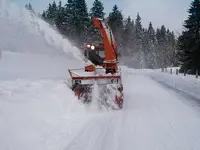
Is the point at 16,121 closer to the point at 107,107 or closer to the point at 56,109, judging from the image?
the point at 56,109

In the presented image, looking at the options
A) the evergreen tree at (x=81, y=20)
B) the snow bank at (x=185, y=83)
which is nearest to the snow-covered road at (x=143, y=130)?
the snow bank at (x=185, y=83)

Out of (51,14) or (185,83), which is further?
(51,14)

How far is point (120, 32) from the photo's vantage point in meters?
77.8

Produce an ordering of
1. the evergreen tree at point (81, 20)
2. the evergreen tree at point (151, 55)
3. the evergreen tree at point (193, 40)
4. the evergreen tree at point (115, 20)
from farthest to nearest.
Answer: the evergreen tree at point (151, 55) → the evergreen tree at point (115, 20) → the evergreen tree at point (81, 20) → the evergreen tree at point (193, 40)

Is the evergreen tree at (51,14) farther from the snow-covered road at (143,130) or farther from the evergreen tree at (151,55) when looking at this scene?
the snow-covered road at (143,130)

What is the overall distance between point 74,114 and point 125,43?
247ft

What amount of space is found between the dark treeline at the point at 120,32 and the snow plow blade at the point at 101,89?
20.9 m

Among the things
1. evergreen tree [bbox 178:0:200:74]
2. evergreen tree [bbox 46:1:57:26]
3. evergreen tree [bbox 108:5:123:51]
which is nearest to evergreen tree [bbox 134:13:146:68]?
evergreen tree [bbox 108:5:123:51]

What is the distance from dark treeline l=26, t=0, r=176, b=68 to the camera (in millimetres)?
56219

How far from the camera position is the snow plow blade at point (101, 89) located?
12016mm

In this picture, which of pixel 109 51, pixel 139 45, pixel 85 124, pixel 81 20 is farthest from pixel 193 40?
pixel 139 45

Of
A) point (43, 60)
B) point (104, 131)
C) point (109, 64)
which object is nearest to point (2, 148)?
point (104, 131)

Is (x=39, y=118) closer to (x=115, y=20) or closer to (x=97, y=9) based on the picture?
(x=97, y=9)

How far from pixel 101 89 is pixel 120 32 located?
66.6m
